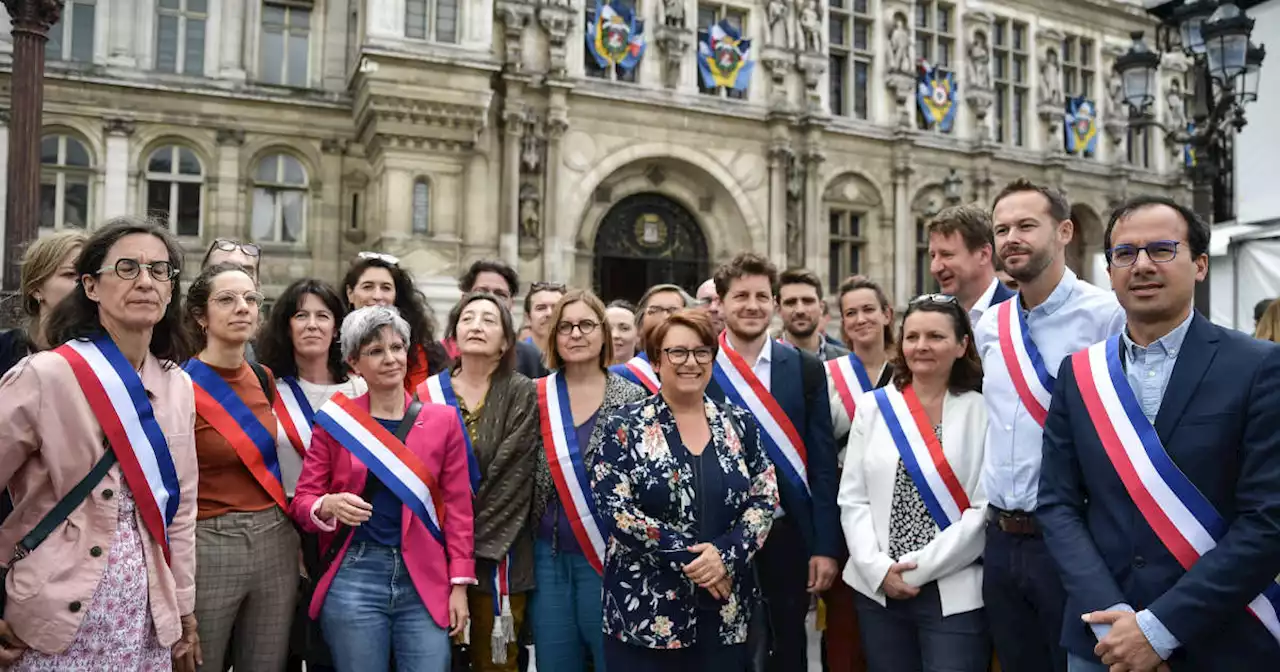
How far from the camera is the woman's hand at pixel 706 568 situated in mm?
3225

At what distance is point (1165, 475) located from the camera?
8.41 ft

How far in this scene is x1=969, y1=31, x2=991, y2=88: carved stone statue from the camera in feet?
62.1

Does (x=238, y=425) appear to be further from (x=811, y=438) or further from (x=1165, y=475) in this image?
(x=1165, y=475)

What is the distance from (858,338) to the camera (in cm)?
492

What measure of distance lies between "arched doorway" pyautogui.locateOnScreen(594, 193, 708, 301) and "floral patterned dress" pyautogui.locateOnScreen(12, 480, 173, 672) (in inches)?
512

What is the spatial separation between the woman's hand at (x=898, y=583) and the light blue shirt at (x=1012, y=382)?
0.43 meters

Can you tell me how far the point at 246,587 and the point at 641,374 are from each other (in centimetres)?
198

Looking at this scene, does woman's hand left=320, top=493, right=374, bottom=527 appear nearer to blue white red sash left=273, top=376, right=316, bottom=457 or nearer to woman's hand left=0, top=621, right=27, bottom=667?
blue white red sash left=273, top=376, right=316, bottom=457

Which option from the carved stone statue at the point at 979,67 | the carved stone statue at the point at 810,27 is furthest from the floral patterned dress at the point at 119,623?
the carved stone statue at the point at 979,67

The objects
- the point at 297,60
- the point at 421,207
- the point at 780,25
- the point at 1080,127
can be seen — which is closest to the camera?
the point at 421,207

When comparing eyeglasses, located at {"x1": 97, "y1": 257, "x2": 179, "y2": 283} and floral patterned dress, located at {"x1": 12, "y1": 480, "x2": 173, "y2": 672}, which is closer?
floral patterned dress, located at {"x1": 12, "y1": 480, "x2": 173, "y2": 672}

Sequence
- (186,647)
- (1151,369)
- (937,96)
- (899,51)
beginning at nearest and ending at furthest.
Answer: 1. (1151,369)
2. (186,647)
3. (899,51)
4. (937,96)

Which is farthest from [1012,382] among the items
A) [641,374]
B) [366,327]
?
[366,327]

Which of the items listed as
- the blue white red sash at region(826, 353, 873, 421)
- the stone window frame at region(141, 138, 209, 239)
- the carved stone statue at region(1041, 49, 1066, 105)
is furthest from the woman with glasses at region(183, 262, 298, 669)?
the carved stone statue at region(1041, 49, 1066, 105)
